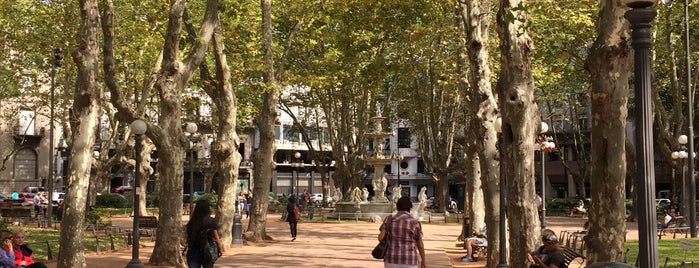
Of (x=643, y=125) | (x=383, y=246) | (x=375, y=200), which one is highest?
(x=643, y=125)

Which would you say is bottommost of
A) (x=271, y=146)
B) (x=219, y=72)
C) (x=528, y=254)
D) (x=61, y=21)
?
(x=528, y=254)

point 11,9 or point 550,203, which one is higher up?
point 11,9

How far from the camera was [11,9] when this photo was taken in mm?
27953

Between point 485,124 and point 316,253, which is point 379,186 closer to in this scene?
point 316,253

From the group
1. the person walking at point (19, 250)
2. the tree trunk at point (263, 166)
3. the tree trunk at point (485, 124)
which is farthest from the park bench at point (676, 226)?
the person walking at point (19, 250)

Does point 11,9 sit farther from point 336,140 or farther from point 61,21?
point 336,140

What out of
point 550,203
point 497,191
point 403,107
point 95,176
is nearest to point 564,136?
point 550,203

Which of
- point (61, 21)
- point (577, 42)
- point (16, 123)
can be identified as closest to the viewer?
point (61, 21)

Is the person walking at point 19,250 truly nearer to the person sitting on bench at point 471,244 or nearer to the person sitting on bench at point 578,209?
the person sitting on bench at point 471,244

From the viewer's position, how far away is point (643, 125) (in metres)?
6.99

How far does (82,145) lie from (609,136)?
858 centimetres

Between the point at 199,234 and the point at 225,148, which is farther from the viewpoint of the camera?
the point at 225,148

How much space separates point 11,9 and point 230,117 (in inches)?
464

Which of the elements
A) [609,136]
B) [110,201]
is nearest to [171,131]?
[609,136]
